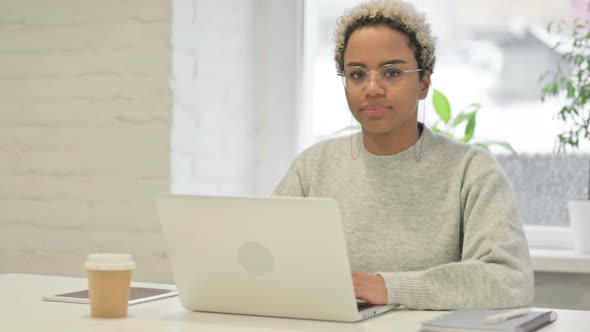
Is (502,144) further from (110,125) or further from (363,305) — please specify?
(363,305)

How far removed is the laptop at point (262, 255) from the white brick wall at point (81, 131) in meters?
1.04

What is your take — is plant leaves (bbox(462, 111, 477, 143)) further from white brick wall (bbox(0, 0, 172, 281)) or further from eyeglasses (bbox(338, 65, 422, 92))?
white brick wall (bbox(0, 0, 172, 281))

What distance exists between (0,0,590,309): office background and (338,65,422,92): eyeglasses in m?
0.74

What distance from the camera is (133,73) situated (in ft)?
7.95

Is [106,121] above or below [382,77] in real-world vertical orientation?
below

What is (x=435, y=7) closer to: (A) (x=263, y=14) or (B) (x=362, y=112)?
(A) (x=263, y=14)

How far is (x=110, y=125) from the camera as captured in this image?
2.45 m

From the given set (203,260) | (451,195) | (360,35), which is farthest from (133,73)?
(203,260)

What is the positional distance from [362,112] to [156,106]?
0.79 m

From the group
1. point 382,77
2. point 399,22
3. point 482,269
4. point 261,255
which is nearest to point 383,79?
point 382,77

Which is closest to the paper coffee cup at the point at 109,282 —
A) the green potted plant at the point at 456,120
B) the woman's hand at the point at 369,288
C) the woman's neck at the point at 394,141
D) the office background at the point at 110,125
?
the woman's hand at the point at 369,288

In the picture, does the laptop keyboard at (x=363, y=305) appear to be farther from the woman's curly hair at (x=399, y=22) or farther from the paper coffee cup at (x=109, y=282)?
the woman's curly hair at (x=399, y=22)

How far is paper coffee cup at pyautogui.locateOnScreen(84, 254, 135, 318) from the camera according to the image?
1.31 m

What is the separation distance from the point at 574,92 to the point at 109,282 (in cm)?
149
